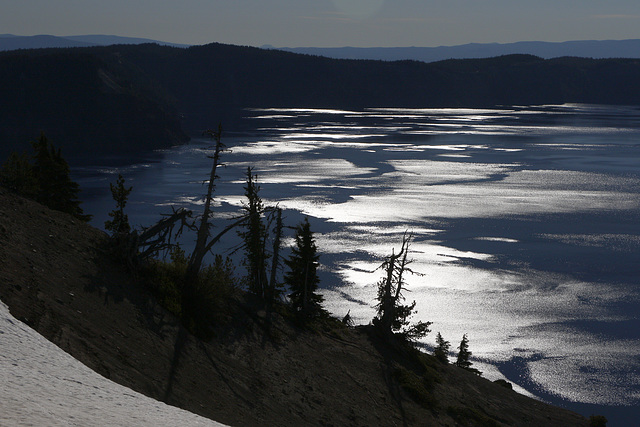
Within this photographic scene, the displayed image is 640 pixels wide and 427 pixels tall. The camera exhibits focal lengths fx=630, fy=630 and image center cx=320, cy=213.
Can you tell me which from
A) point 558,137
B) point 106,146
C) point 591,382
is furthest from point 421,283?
point 558,137

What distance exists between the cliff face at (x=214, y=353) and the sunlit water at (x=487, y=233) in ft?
45.6

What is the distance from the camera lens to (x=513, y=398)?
36219 millimetres

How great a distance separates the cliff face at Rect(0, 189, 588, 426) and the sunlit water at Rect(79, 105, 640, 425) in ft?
45.6

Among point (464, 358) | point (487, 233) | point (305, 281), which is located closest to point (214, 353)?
point (305, 281)

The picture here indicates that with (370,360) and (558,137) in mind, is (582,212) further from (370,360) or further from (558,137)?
(558,137)

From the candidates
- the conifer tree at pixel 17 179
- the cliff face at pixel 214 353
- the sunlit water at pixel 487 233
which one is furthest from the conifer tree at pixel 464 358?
the conifer tree at pixel 17 179

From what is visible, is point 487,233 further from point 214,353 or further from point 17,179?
point 17,179

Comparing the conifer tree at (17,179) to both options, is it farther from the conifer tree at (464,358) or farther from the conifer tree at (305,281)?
the conifer tree at (464,358)

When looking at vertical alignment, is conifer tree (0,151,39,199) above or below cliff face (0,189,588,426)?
above

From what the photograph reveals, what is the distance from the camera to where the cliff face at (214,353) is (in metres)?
17.7

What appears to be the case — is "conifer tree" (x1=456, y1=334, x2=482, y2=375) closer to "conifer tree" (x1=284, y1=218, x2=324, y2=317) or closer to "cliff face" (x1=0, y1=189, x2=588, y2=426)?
"cliff face" (x1=0, y1=189, x2=588, y2=426)

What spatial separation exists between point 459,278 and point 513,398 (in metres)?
25.7

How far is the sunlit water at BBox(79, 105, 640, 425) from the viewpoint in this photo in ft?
157

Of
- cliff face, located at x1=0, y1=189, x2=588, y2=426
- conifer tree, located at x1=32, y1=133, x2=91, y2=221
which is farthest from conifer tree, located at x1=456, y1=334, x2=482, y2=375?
conifer tree, located at x1=32, y1=133, x2=91, y2=221
